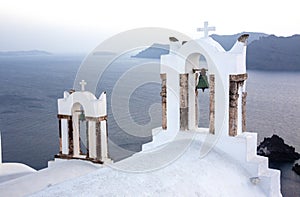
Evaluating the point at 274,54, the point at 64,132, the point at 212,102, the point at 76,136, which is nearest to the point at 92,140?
the point at 76,136

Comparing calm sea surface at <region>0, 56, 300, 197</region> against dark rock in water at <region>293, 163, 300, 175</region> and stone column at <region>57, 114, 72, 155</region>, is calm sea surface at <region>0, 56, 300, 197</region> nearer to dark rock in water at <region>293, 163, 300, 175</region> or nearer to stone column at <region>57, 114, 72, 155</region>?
Answer: dark rock in water at <region>293, 163, 300, 175</region>

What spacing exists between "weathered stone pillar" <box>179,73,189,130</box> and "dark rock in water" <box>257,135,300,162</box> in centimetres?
2222

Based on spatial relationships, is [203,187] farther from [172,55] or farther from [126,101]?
[126,101]

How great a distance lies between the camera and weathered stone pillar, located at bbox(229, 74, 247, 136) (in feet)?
21.2

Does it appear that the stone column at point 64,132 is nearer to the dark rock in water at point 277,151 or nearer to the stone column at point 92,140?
the stone column at point 92,140

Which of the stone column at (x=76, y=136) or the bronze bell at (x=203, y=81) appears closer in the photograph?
the bronze bell at (x=203, y=81)

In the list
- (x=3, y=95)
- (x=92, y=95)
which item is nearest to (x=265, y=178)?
(x=92, y=95)

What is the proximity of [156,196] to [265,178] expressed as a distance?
2.55 meters

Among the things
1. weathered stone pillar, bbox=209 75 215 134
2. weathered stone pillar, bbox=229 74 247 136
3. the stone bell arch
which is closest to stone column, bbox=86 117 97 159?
the stone bell arch

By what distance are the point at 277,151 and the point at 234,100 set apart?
23.7m

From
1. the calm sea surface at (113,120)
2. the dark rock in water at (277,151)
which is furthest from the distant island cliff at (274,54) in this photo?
the dark rock in water at (277,151)

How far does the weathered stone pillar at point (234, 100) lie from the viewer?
6.47 metres

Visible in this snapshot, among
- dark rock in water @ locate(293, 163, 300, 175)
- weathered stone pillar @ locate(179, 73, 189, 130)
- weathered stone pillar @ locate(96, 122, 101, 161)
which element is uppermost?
weathered stone pillar @ locate(179, 73, 189, 130)

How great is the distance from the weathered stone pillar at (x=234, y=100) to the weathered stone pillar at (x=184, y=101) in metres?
0.81
